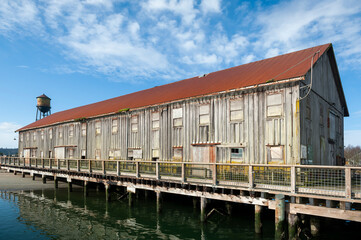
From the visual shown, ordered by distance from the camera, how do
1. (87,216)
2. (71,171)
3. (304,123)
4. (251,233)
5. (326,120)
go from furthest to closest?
(71,171) → (326,120) → (87,216) → (304,123) → (251,233)

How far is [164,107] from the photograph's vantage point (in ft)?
71.6

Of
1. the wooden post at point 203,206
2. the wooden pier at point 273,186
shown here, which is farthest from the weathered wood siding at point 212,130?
the wooden post at point 203,206

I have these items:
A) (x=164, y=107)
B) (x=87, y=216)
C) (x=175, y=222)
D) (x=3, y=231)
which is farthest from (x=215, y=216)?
(x=3, y=231)

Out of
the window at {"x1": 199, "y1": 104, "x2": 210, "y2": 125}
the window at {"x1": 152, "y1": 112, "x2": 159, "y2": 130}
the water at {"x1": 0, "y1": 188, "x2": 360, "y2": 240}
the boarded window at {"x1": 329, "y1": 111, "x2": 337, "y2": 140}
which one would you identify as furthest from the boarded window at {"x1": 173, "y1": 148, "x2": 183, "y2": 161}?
the boarded window at {"x1": 329, "y1": 111, "x2": 337, "y2": 140}

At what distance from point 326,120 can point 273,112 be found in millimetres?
6328

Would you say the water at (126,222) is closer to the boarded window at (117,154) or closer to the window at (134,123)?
the boarded window at (117,154)

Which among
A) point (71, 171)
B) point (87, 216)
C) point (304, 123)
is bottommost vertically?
point (87, 216)

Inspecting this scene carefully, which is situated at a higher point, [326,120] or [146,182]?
[326,120]

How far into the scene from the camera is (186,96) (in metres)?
20.3

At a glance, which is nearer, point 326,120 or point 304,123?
point 304,123

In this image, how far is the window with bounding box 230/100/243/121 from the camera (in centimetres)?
1709

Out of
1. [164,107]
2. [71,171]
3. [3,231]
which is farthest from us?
[71,171]

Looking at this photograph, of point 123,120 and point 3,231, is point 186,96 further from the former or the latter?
point 3,231

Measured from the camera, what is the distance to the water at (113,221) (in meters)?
13.5
